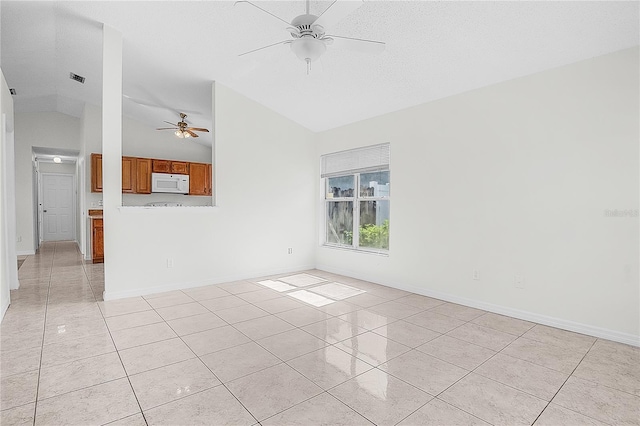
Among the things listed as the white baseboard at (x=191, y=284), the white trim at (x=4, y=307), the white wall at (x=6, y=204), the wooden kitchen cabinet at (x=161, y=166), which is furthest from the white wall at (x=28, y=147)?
the white baseboard at (x=191, y=284)

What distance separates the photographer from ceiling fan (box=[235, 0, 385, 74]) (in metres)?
2.21

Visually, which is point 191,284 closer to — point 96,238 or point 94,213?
point 96,238

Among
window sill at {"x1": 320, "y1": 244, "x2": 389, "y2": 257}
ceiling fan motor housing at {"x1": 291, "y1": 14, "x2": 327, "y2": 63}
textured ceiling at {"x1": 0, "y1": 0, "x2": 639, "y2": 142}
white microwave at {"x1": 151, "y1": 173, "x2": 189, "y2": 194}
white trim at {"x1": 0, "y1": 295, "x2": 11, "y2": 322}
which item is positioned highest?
textured ceiling at {"x1": 0, "y1": 0, "x2": 639, "y2": 142}

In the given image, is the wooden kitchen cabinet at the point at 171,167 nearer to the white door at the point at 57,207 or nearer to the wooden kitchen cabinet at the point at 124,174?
the wooden kitchen cabinet at the point at 124,174

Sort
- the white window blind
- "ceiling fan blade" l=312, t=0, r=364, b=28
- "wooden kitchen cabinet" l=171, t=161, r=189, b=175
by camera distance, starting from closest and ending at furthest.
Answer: "ceiling fan blade" l=312, t=0, r=364, b=28 → the white window blind → "wooden kitchen cabinet" l=171, t=161, r=189, b=175

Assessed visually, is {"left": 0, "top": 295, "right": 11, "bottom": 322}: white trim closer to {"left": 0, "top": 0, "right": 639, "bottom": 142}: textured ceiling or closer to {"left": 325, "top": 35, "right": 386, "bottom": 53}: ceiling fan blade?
{"left": 0, "top": 0, "right": 639, "bottom": 142}: textured ceiling

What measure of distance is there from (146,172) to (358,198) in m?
4.33

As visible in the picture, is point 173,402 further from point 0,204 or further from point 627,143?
point 627,143

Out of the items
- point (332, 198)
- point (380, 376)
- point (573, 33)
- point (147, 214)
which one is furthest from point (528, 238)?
point (147, 214)

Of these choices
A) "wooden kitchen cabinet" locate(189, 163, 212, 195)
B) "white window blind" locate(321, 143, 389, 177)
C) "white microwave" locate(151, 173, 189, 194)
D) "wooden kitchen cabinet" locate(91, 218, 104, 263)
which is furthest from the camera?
"wooden kitchen cabinet" locate(189, 163, 212, 195)

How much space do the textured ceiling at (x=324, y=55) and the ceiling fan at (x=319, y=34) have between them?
1.28ft

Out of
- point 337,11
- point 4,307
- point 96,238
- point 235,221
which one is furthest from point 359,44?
point 96,238

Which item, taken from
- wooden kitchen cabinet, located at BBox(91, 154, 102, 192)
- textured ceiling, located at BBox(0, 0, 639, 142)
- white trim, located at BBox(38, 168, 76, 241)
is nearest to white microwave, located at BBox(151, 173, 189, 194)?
wooden kitchen cabinet, located at BBox(91, 154, 102, 192)

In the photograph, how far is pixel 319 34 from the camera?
247cm
